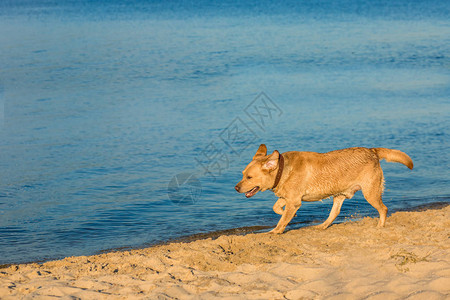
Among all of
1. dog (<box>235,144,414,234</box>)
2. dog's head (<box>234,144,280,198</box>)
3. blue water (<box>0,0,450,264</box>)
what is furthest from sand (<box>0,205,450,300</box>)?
blue water (<box>0,0,450,264</box>)

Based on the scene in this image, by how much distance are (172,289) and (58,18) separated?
152 ft

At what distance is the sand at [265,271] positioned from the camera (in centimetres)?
604

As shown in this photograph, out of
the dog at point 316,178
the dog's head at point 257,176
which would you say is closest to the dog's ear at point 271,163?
the dog's head at point 257,176

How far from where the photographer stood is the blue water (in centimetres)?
1075

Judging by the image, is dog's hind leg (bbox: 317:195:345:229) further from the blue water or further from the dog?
the blue water

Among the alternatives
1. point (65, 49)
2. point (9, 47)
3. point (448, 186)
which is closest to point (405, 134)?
point (448, 186)

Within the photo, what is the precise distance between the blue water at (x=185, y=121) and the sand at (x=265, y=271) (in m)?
2.18

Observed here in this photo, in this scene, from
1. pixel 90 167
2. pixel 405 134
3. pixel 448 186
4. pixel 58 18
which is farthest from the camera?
pixel 58 18

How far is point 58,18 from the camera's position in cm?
4866

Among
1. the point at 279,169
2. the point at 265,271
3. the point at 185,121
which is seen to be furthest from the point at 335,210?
the point at 185,121

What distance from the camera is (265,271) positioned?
661 centimetres

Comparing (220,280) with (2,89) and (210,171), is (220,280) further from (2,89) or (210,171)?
(2,89)

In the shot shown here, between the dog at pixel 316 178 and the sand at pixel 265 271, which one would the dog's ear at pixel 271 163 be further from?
the sand at pixel 265 271

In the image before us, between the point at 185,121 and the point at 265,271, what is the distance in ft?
35.3
